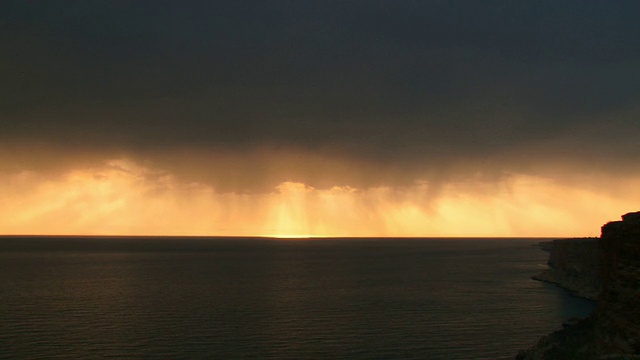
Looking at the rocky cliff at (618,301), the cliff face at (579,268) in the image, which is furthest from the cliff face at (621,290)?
the cliff face at (579,268)

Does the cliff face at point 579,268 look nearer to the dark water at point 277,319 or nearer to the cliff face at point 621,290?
the dark water at point 277,319

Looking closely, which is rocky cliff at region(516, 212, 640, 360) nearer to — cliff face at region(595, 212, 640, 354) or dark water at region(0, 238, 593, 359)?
cliff face at region(595, 212, 640, 354)

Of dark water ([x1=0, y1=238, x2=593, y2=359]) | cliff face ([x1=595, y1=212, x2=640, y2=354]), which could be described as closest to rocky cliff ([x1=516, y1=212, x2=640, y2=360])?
cliff face ([x1=595, y1=212, x2=640, y2=354])

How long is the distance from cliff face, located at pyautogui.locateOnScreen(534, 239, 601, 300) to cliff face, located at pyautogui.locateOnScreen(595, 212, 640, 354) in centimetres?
4837

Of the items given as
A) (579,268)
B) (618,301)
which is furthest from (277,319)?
(579,268)

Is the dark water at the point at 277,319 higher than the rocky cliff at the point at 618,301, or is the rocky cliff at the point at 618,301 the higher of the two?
the rocky cliff at the point at 618,301

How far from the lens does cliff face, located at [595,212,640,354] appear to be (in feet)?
91.4

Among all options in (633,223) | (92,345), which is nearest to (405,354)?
(633,223)

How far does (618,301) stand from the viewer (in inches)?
1165

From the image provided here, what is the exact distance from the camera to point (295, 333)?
52344 millimetres

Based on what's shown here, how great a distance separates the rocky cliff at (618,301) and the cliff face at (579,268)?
4714 centimetres

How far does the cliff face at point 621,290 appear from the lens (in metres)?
27.8

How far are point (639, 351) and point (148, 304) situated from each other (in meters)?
63.4

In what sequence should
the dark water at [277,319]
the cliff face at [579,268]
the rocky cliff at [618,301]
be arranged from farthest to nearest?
the cliff face at [579,268] < the dark water at [277,319] < the rocky cliff at [618,301]
